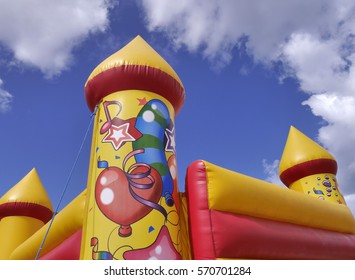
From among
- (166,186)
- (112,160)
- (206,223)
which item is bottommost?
(206,223)

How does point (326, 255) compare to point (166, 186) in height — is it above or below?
below

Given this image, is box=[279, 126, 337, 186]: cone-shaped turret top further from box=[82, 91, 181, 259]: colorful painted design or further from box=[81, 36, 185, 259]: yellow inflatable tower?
box=[82, 91, 181, 259]: colorful painted design

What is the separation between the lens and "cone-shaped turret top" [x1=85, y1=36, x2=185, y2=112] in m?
2.96

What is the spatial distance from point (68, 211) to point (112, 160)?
0.93 metres

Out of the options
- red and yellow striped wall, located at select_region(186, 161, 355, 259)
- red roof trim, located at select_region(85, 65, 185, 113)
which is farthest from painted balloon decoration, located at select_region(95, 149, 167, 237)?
red roof trim, located at select_region(85, 65, 185, 113)

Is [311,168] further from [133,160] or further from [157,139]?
[133,160]

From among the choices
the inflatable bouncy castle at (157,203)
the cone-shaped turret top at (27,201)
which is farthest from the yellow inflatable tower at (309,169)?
the cone-shaped turret top at (27,201)

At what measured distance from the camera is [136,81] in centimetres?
A: 295

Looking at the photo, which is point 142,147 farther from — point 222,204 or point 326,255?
point 326,255

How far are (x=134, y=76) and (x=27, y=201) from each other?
3.15m

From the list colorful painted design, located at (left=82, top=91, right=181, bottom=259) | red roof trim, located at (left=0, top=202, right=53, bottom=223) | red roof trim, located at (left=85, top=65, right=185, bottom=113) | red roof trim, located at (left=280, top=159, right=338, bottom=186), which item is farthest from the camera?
red roof trim, located at (left=0, top=202, right=53, bottom=223)

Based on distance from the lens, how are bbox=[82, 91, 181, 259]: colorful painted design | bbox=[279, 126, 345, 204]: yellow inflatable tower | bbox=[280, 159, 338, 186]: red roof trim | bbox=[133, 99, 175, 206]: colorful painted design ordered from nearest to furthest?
bbox=[82, 91, 181, 259]: colorful painted design, bbox=[133, 99, 175, 206]: colorful painted design, bbox=[279, 126, 345, 204]: yellow inflatable tower, bbox=[280, 159, 338, 186]: red roof trim
